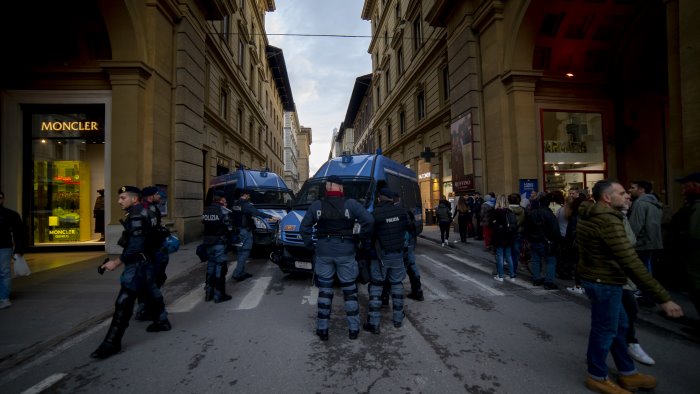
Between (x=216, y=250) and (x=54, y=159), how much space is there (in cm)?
997

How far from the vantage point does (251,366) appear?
325 centimetres

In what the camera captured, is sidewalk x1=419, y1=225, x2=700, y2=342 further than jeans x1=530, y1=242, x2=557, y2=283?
No

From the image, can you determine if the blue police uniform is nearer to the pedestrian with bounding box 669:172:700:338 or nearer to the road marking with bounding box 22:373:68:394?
the road marking with bounding box 22:373:68:394

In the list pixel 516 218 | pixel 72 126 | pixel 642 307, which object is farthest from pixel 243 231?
pixel 72 126

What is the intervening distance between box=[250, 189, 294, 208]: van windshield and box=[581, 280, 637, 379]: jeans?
9015 mm

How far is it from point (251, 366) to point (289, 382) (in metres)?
0.54

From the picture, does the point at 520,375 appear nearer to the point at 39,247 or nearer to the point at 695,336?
the point at 695,336

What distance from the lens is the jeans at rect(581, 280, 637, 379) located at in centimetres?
273

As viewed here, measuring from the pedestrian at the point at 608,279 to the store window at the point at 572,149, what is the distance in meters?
10.3

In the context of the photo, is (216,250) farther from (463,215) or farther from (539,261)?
(463,215)

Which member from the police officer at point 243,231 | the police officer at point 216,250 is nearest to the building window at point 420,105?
the police officer at point 243,231

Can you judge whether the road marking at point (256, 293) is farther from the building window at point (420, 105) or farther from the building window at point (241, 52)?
the building window at point (241, 52)

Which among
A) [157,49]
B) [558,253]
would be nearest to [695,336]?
[558,253]

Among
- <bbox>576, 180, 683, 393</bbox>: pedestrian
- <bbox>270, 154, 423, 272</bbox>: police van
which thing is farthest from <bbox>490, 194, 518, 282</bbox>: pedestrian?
<bbox>576, 180, 683, 393</bbox>: pedestrian
